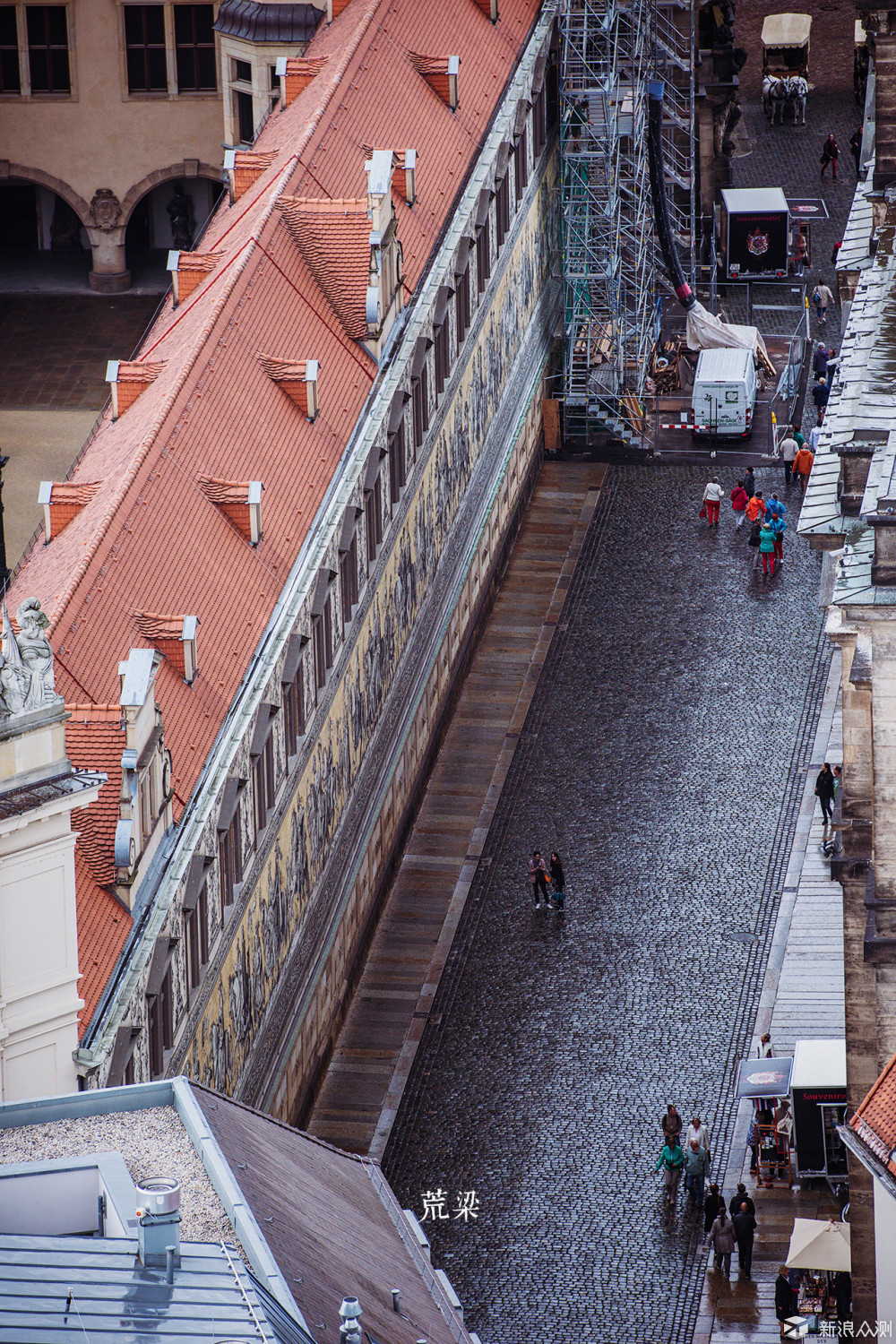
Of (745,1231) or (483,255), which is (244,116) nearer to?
(483,255)

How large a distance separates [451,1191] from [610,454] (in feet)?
112

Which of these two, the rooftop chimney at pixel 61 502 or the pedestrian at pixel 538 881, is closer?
the rooftop chimney at pixel 61 502

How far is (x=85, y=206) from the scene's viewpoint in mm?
91938

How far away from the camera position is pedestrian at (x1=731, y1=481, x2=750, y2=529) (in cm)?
7944

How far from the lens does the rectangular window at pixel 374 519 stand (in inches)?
2329

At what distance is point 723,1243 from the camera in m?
51.2

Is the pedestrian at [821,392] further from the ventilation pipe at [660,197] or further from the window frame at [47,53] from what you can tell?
the window frame at [47,53]

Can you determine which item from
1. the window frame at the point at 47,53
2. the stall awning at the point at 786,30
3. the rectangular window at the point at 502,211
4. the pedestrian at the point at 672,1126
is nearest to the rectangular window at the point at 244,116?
the rectangular window at the point at 502,211

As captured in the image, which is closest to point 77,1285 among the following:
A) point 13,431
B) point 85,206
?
point 13,431

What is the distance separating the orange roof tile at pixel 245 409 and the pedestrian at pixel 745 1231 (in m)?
12.1

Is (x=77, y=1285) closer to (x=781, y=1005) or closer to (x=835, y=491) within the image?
(x=835, y=491)

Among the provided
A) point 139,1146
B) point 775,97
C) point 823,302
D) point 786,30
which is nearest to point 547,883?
point 139,1146

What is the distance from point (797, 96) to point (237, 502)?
62.0 meters

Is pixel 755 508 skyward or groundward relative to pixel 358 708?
groundward
